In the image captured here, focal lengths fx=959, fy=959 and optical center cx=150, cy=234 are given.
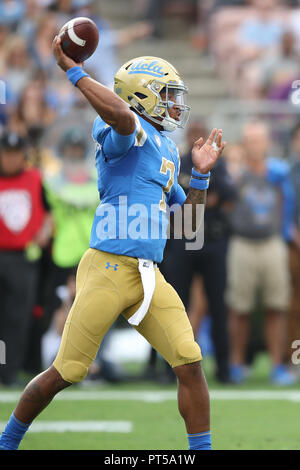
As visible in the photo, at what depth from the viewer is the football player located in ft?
14.0

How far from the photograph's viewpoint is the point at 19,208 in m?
7.73

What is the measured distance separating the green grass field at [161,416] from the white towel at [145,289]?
113 cm

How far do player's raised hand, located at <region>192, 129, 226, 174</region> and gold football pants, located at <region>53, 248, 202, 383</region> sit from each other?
0.59m

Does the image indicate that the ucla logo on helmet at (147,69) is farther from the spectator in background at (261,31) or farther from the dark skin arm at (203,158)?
the spectator in background at (261,31)

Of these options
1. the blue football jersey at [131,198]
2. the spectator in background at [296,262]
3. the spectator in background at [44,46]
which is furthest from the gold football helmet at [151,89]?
the spectator in background at [44,46]

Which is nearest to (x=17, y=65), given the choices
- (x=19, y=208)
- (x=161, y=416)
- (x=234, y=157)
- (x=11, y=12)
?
(x=11, y=12)

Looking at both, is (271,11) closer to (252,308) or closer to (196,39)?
(196,39)

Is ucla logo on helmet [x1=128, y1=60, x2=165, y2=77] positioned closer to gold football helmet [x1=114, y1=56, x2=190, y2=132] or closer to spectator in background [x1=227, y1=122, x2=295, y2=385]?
gold football helmet [x1=114, y1=56, x2=190, y2=132]

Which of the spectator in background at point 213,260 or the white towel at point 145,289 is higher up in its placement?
the spectator in background at point 213,260

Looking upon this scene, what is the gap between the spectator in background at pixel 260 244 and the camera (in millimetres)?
8227

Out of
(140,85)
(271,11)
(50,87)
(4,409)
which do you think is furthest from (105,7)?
(140,85)

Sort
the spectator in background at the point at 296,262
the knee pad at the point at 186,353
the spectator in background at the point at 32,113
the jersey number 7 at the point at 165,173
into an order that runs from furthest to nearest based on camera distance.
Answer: the spectator in background at the point at 32,113
the spectator in background at the point at 296,262
the jersey number 7 at the point at 165,173
the knee pad at the point at 186,353

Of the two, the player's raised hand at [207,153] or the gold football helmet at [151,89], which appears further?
the player's raised hand at [207,153]

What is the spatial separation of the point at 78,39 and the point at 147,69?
47 centimetres
